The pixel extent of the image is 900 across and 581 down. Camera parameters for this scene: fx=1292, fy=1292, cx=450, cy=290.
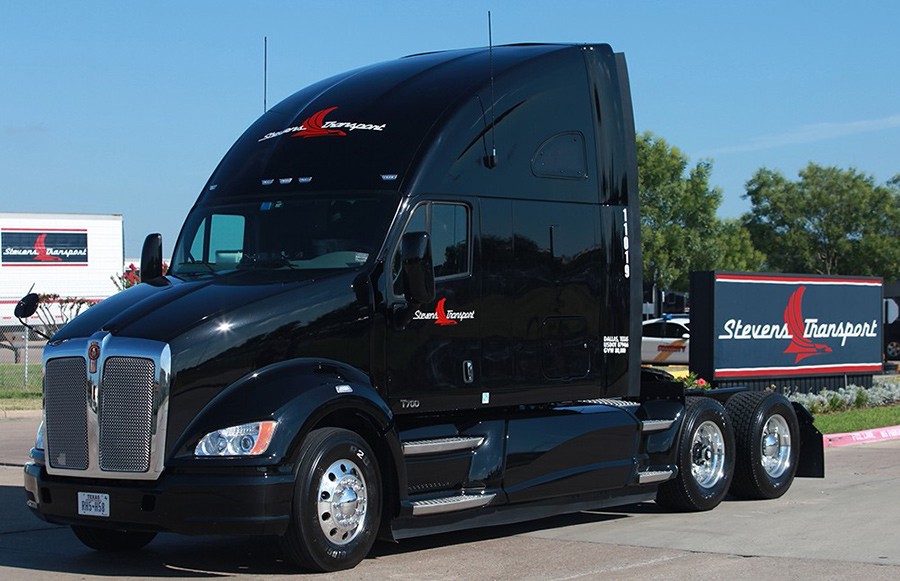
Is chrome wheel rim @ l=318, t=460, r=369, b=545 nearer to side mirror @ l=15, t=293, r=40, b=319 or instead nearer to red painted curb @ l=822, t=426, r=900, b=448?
side mirror @ l=15, t=293, r=40, b=319

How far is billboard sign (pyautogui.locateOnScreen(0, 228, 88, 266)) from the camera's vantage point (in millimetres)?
64438

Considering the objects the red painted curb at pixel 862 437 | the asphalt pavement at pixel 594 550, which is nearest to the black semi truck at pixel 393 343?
the asphalt pavement at pixel 594 550

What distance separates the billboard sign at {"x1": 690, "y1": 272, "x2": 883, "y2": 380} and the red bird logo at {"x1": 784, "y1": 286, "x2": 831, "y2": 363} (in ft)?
0.06

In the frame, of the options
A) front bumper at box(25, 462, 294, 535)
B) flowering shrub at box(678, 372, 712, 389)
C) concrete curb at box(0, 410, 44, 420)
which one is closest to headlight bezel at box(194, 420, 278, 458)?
front bumper at box(25, 462, 294, 535)

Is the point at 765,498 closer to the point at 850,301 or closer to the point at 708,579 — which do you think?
the point at 708,579

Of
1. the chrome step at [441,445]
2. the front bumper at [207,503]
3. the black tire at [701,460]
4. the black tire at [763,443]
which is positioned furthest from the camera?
the black tire at [763,443]

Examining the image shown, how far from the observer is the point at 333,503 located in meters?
8.67

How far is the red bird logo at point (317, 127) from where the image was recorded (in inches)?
398

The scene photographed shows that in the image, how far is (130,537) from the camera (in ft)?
32.2

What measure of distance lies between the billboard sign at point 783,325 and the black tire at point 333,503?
11908mm

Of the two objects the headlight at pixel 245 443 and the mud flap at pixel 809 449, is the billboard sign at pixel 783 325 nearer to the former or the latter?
the mud flap at pixel 809 449

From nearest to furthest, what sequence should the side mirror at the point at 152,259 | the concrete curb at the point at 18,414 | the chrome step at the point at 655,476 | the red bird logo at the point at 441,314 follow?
the red bird logo at the point at 441,314 < the side mirror at the point at 152,259 < the chrome step at the point at 655,476 < the concrete curb at the point at 18,414

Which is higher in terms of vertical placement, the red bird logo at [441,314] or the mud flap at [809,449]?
the red bird logo at [441,314]

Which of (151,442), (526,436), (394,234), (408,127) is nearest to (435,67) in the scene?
(408,127)
